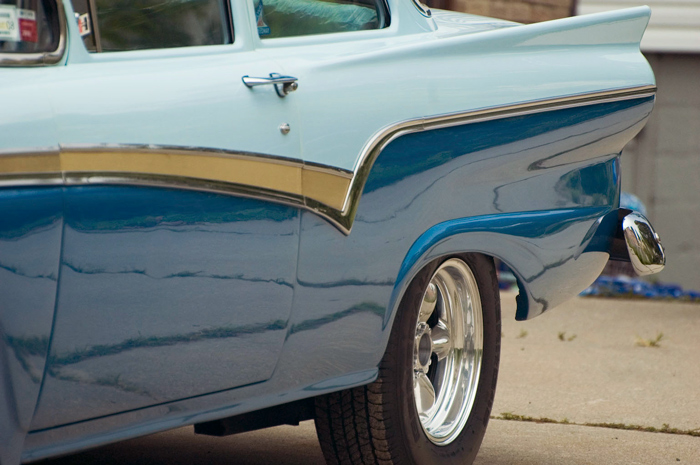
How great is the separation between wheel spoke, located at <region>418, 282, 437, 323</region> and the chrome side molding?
72 centimetres

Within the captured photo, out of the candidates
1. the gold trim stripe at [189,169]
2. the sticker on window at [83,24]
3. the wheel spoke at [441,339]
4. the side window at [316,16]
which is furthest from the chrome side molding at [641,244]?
the sticker on window at [83,24]

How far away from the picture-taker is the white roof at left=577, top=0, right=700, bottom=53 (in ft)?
26.1

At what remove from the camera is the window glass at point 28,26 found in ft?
6.67

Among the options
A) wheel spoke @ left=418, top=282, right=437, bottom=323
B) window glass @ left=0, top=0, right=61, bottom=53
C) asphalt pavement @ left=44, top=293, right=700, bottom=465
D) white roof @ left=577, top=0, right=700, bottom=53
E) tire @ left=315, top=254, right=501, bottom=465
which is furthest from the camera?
white roof @ left=577, top=0, right=700, bottom=53

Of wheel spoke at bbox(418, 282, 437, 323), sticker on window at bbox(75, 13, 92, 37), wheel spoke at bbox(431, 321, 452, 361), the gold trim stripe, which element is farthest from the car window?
wheel spoke at bbox(431, 321, 452, 361)

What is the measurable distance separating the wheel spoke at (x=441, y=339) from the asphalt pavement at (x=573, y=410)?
1.42 ft

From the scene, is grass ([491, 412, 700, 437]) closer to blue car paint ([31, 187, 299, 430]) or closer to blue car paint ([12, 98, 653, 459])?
blue car paint ([12, 98, 653, 459])

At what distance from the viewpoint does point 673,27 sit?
798 cm

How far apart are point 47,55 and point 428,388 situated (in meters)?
1.77

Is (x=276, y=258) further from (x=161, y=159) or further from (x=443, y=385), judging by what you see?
(x=443, y=385)

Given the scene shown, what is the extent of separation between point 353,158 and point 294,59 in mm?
305

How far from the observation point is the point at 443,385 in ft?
11.3

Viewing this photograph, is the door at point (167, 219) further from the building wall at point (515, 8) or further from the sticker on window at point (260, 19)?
the building wall at point (515, 8)

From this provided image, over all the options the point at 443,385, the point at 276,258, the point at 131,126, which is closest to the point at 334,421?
the point at 443,385
